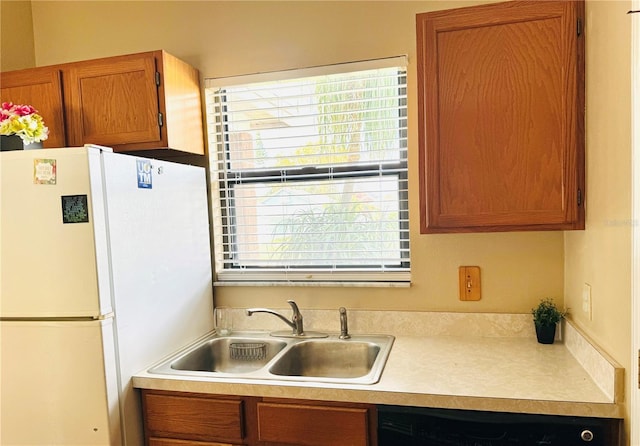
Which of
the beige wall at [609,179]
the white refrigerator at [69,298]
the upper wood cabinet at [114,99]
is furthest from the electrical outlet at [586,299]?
the upper wood cabinet at [114,99]

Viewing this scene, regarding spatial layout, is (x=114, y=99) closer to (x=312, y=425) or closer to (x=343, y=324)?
(x=343, y=324)

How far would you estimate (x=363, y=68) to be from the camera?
2031 mm

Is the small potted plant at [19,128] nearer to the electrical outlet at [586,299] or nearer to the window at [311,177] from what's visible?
the window at [311,177]

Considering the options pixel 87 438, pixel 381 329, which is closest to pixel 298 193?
pixel 381 329

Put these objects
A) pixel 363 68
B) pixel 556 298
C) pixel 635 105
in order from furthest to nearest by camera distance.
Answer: pixel 363 68 → pixel 556 298 → pixel 635 105

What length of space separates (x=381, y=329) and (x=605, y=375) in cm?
96

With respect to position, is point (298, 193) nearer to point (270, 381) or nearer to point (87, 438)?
point (270, 381)

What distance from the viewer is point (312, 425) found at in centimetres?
151

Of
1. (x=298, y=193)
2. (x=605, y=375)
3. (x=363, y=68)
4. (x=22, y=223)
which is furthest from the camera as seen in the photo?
(x=298, y=193)

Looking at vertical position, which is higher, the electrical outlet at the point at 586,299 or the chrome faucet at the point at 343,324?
the electrical outlet at the point at 586,299

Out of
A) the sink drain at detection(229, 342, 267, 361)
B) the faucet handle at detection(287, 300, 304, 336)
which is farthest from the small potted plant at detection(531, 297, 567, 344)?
the sink drain at detection(229, 342, 267, 361)

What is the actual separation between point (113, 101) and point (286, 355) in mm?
1415

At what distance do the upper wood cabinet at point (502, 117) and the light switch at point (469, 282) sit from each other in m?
0.43

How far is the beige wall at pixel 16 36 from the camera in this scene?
90.8 inches
